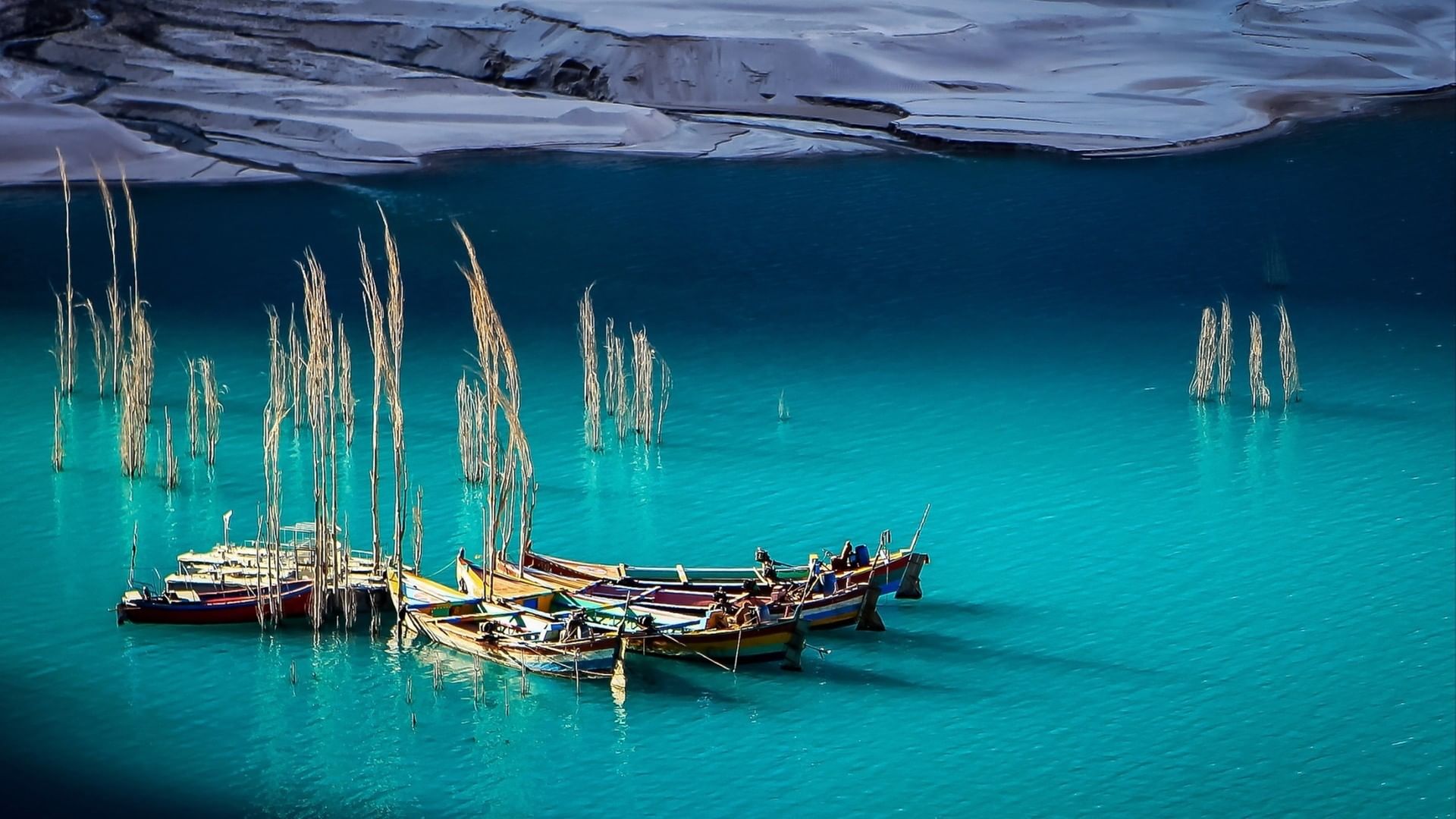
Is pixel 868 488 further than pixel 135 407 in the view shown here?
Yes

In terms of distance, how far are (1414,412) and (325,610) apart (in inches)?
229

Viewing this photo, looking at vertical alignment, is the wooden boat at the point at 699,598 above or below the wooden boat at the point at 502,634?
A: above

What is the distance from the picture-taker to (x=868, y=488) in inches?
315

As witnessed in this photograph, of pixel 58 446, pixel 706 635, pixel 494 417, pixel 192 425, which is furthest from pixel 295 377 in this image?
pixel 706 635

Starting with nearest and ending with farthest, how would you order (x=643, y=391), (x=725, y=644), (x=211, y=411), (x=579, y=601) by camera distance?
(x=725, y=644) → (x=579, y=601) → (x=211, y=411) → (x=643, y=391)

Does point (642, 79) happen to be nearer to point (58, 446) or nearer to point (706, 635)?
point (58, 446)

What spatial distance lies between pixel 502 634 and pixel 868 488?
2505 millimetres

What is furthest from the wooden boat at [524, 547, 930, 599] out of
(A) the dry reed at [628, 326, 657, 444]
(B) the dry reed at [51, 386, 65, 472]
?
(B) the dry reed at [51, 386, 65, 472]

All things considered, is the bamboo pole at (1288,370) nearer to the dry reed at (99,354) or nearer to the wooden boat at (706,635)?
the wooden boat at (706,635)

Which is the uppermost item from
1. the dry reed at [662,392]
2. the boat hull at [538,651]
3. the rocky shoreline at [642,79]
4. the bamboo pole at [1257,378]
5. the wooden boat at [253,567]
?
the rocky shoreline at [642,79]

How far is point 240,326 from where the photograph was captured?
10.4m

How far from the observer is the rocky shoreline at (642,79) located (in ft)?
46.1

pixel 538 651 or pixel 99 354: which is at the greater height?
pixel 99 354

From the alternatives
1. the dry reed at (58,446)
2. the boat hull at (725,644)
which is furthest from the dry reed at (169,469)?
the boat hull at (725,644)
